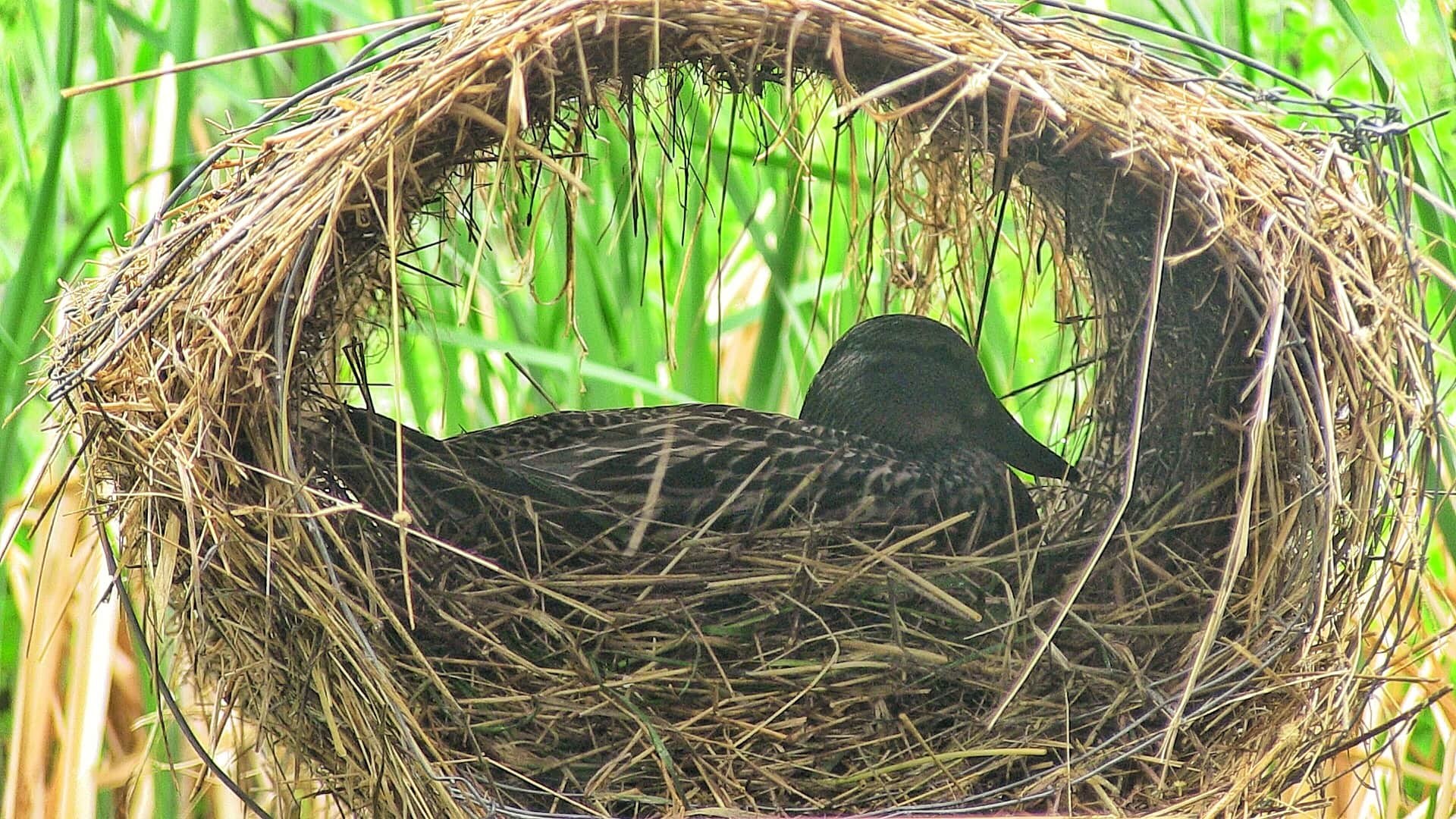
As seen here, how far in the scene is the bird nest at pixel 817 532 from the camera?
123 cm

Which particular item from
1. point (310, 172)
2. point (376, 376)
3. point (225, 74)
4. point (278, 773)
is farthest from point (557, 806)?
point (376, 376)

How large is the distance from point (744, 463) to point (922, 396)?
32cm

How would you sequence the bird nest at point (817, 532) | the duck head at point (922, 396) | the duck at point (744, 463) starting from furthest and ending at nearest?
the duck head at point (922, 396) → the duck at point (744, 463) → the bird nest at point (817, 532)

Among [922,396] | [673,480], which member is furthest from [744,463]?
[922,396]

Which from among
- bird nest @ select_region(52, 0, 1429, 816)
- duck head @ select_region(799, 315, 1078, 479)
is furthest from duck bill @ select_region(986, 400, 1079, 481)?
bird nest @ select_region(52, 0, 1429, 816)

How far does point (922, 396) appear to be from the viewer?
6.25ft

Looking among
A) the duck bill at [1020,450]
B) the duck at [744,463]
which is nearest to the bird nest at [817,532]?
the duck at [744,463]

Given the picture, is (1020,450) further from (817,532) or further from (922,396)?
(817,532)

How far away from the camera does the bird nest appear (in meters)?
1.23

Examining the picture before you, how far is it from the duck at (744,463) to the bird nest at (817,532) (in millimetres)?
48

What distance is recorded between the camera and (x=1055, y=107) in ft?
3.79

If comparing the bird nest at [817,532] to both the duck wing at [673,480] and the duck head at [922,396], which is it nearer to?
the duck wing at [673,480]

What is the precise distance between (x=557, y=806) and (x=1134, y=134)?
35.0 inches

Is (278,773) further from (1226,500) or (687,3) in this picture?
(1226,500)
